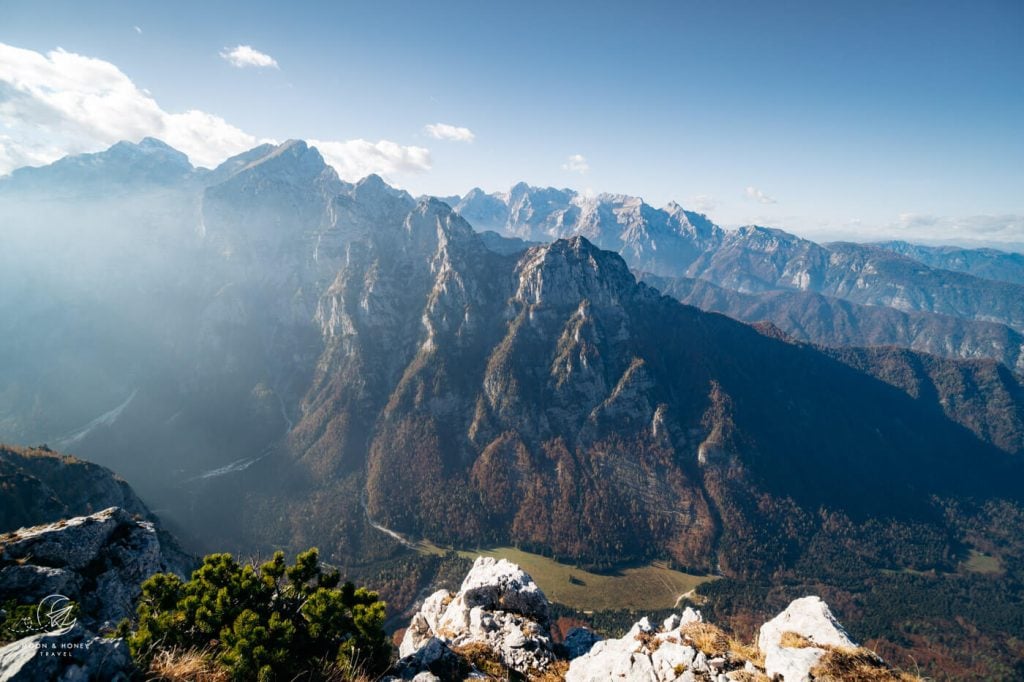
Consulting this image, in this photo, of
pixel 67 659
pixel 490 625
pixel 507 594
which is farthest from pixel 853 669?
pixel 67 659

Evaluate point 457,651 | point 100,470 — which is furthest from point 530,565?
point 457,651

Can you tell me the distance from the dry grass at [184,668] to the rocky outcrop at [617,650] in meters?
9.16

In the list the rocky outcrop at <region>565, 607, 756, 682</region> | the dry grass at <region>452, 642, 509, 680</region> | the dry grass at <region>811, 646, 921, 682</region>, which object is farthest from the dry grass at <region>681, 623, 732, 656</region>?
the dry grass at <region>452, 642, 509, 680</region>

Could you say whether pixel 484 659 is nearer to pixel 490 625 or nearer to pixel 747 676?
pixel 490 625

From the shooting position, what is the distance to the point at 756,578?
19350cm

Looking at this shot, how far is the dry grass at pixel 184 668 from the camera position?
56.2 feet

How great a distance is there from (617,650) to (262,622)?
69.2ft

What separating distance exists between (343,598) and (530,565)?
599 feet

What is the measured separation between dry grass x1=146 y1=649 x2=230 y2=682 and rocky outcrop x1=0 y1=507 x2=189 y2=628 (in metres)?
11.2

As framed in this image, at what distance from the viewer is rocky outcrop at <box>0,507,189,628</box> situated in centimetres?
2531

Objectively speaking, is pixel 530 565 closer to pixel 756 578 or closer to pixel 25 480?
pixel 756 578

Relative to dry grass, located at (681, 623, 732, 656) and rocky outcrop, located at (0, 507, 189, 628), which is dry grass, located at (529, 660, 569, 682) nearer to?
dry grass, located at (681, 623, 732, 656)
